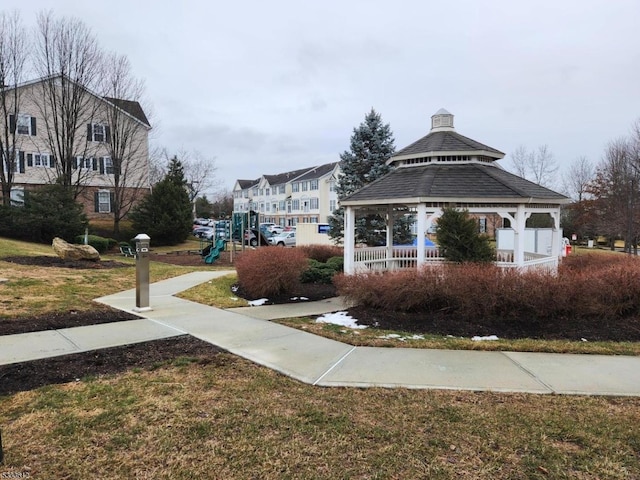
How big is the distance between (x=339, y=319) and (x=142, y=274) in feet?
12.5

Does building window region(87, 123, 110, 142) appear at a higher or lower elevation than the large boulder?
higher

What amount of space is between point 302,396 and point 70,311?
5789 millimetres

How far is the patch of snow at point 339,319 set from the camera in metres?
7.39

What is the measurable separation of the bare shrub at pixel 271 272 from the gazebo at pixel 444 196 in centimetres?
178

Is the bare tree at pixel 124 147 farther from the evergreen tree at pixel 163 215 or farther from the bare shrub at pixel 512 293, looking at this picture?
the bare shrub at pixel 512 293

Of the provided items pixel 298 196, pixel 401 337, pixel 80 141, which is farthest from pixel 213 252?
pixel 298 196

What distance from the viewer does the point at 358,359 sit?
5293 mm

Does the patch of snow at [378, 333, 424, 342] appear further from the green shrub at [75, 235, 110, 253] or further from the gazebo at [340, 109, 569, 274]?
the green shrub at [75, 235, 110, 253]

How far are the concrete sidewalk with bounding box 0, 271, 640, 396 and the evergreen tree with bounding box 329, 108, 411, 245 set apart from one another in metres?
13.2

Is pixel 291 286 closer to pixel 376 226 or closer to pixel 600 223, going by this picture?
pixel 376 226

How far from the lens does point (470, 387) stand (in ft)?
14.4

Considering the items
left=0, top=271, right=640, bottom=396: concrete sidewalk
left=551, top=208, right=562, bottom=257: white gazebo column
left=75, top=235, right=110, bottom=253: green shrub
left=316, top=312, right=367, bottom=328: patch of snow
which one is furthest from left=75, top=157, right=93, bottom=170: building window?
left=551, top=208, right=562, bottom=257: white gazebo column

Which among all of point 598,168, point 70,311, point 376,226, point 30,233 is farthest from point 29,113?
point 598,168

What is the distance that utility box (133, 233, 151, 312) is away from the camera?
8.10m
